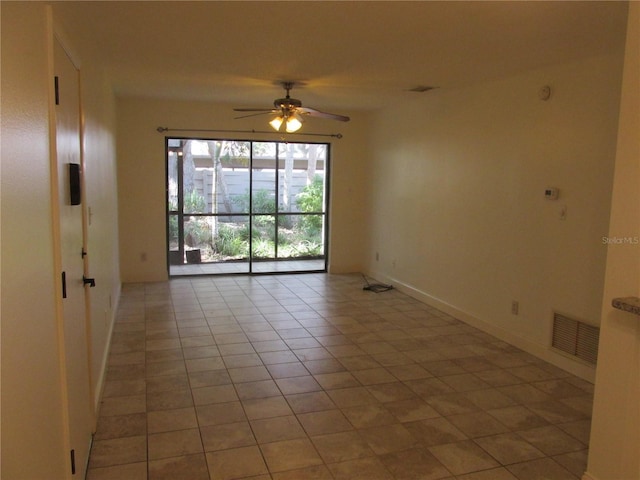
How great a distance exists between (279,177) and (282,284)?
5.55 feet

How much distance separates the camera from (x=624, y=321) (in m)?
2.22

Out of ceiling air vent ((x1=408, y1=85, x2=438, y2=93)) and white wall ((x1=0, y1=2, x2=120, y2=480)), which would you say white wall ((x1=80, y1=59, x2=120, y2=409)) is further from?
Answer: ceiling air vent ((x1=408, y1=85, x2=438, y2=93))

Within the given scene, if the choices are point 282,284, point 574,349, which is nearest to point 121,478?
point 574,349

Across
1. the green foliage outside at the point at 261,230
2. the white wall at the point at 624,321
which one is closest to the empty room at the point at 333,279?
the white wall at the point at 624,321

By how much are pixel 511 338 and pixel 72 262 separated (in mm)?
3701

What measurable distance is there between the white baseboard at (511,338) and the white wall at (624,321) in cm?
151

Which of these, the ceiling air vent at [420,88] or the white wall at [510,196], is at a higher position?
the ceiling air vent at [420,88]

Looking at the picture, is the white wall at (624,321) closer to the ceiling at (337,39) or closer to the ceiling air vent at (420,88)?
the ceiling at (337,39)

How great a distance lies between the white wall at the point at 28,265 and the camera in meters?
1.20

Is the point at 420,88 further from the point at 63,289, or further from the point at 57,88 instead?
the point at 63,289

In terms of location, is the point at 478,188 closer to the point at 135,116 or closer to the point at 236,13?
the point at 236,13

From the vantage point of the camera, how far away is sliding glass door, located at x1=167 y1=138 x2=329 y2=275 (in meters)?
7.13

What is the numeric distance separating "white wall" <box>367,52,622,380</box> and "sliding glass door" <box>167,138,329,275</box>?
1.61m

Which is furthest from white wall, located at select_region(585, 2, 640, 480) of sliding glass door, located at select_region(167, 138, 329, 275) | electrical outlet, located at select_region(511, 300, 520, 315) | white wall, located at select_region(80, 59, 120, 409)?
sliding glass door, located at select_region(167, 138, 329, 275)
